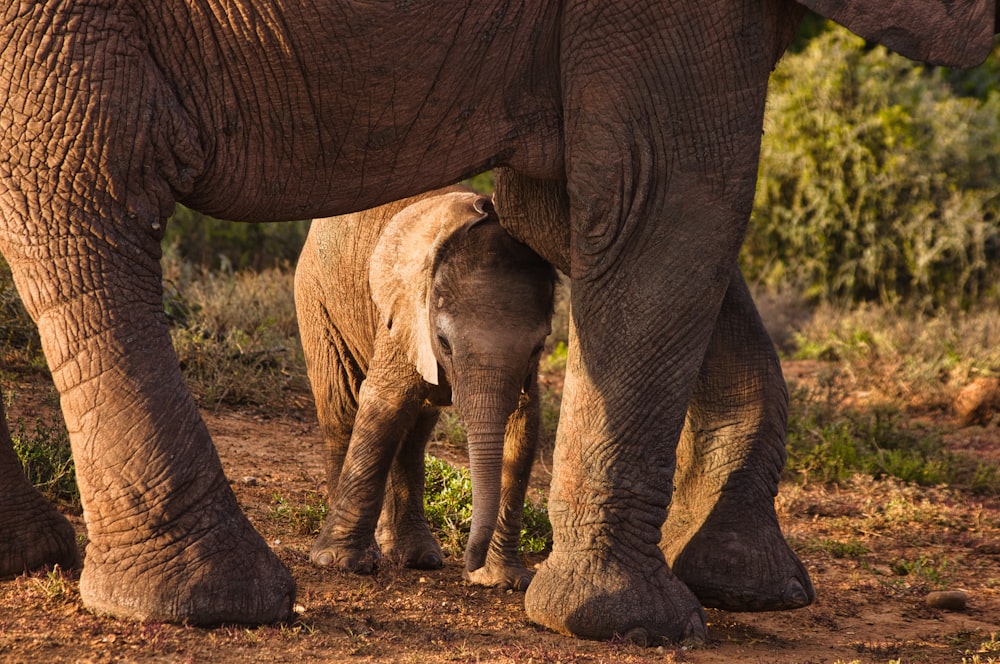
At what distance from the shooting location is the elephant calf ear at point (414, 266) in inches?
205

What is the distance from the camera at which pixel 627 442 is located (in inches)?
183

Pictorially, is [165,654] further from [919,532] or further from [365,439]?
[919,532]

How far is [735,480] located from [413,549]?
4.68ft

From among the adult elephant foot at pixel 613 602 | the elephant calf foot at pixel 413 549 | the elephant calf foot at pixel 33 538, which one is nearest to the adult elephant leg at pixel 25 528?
the elephant calf foot at pixel 33 538

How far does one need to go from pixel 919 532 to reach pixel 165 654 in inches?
183

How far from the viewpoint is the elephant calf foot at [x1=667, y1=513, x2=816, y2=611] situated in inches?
202

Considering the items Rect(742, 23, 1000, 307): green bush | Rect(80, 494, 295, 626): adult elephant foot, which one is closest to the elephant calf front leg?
Rect(80, 494, 295, 626): adult elephant foot

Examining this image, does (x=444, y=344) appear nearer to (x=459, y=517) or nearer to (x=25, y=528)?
(x=459, y=517)

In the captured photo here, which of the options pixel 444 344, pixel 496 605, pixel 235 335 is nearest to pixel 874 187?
pixel 235 335

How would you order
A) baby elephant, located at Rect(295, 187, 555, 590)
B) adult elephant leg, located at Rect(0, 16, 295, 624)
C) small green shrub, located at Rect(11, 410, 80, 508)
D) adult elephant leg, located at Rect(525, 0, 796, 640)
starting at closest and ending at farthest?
adult elephant leg, located at Rect(0, 16, 295, 624)
adult elephant leg, located at Rect(525, 0, 796, 640)
baby elephant, located at Rect(295, 187, 555, 590)
small green shrub, located at Rect(11, 410, 80, 508)

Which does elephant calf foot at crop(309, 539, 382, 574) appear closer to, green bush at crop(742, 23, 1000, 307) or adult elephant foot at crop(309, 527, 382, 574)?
adult elephant foot at crop(309, 527, 382, 574)

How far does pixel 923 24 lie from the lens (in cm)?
453

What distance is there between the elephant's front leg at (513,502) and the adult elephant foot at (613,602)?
630 millimetres

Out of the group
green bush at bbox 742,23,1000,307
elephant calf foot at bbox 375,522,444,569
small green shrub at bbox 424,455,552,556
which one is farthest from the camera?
green bush at bbox 742,23,1000,307
